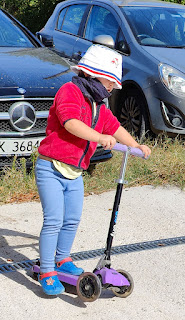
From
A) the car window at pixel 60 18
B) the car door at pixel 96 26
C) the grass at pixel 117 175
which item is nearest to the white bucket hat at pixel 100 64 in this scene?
the grass at pixel 117 175

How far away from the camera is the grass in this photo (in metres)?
5.17

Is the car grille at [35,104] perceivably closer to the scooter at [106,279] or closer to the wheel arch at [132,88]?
the wheel arch at [132,88]

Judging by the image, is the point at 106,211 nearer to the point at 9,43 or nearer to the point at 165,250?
the point at 165,250

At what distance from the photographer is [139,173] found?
5844mm

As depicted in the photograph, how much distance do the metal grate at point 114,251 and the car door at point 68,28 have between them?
3979mm

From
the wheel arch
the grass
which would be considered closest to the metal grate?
the grass

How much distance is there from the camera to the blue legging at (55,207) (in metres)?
3.39

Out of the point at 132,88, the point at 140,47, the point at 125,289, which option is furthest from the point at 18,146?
the point at 140,47

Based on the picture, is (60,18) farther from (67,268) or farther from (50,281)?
(50,281)

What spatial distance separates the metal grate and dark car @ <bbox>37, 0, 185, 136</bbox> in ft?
7.69

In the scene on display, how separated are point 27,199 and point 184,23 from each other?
12.1 feet

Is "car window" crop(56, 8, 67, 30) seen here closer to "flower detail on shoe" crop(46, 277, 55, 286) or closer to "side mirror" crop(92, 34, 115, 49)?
"side mirror" crop(92, 34, 115, 49)

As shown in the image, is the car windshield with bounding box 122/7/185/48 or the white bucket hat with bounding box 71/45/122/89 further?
the car windshield with bounding box 122/7/185/48

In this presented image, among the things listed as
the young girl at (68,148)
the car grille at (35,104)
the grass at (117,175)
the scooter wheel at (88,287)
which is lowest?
the grass at (117,175)
